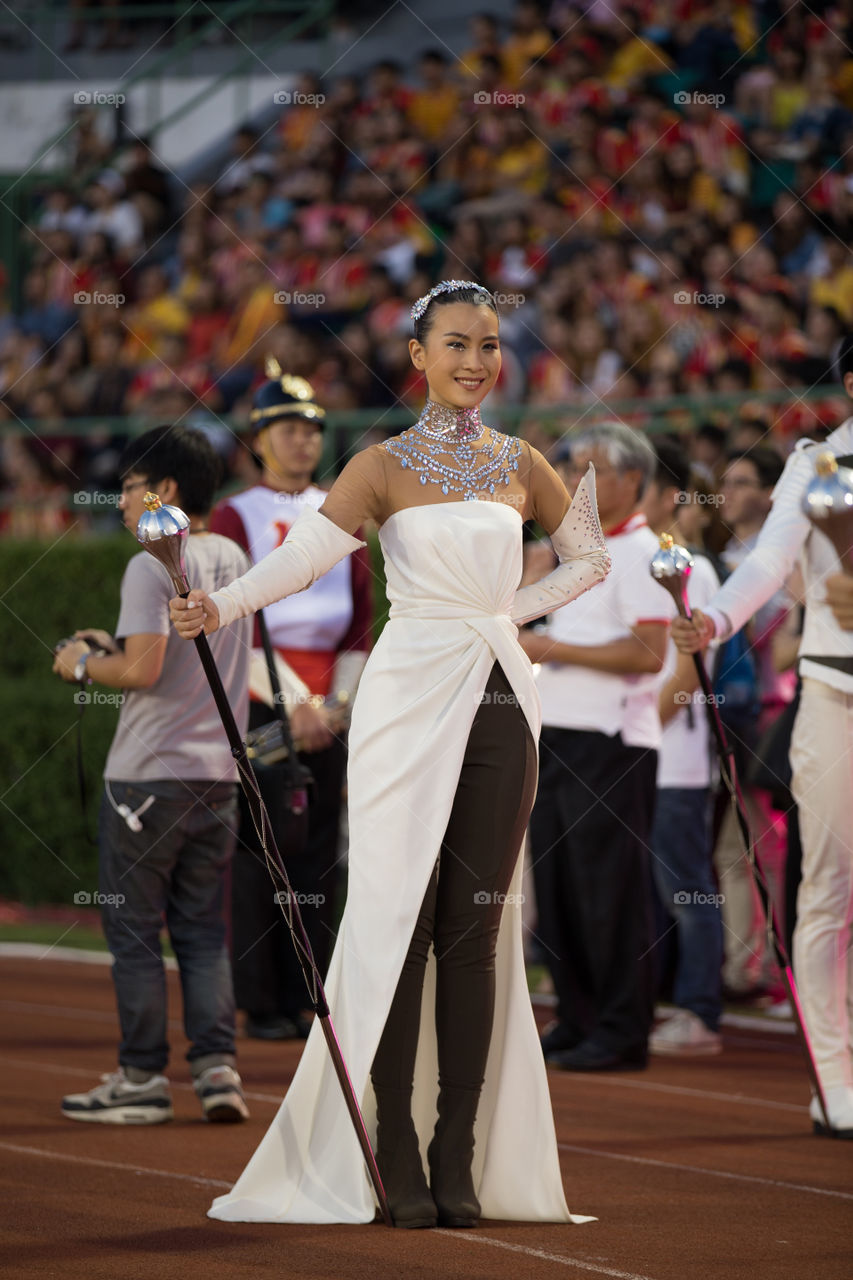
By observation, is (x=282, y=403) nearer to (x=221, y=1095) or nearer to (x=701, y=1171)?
(x=221, y=1095)

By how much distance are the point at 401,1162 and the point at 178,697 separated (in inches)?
71.5

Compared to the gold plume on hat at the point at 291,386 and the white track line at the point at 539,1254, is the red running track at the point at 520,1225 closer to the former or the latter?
the white track line at the point at 539,1254

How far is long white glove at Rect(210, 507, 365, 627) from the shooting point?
4.19 meters

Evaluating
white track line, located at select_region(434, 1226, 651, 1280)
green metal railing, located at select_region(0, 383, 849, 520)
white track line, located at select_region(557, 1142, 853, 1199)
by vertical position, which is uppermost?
green metal railing, located at select_region(0, 383, 849, 520)

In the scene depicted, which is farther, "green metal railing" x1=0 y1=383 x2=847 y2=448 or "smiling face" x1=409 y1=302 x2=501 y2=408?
"green metal railing" x1=0 y1=383 x2=847 y2=448

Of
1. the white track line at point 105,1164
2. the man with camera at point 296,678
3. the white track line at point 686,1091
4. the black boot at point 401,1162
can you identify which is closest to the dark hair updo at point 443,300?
the black boot at point 401,1162

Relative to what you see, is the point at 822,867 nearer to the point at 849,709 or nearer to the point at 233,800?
the point at 849,709

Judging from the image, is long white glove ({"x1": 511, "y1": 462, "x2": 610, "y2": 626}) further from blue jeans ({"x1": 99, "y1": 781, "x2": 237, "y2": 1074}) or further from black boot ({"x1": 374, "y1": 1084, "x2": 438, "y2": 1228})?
blue jeans ({"x1": 99, "y1": 781, "x2": 237, "y2": 1074})

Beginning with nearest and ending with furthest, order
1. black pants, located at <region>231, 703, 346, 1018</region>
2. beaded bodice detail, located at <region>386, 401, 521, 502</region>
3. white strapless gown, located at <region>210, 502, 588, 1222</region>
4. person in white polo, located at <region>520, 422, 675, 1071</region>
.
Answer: white strapless gown, located at <region>210, 502, 588, 1222</region> → beaded bodice detail, located at <region>386, 401, 521, 502</region> → person in white polo, located at <region>520, 422, 675, 1071</region> → black pants, located at <region>231, 703, 346, 1018</region>

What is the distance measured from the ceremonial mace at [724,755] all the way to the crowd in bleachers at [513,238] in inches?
174

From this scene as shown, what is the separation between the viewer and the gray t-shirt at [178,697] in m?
5.55

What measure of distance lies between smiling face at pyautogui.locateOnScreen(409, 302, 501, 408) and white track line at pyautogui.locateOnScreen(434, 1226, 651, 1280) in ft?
6.07

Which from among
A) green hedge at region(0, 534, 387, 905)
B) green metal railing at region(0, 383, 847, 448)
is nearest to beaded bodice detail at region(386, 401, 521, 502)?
green metal railing at region(0, 383, 847, 448)

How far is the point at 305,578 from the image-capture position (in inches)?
169
